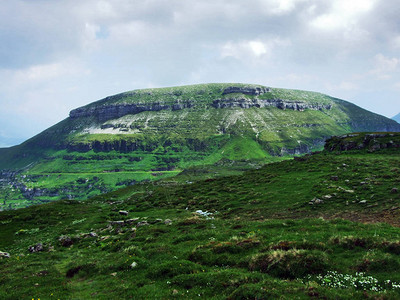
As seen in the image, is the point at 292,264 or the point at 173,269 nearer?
the point at 292,264

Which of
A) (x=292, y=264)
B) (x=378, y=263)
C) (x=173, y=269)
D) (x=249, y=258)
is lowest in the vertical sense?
(x=173, y=269)

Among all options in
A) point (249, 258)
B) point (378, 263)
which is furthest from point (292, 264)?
point (378, 263)

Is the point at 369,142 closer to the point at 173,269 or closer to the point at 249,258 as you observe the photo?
the point at 249,258

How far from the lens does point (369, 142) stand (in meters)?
91.1

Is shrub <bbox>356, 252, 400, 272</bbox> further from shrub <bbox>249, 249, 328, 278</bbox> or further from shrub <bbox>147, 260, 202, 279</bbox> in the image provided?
shrub <bbox>147, 260, 202, 279</bbox>

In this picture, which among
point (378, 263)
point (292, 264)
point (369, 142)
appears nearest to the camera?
point (378, 263)

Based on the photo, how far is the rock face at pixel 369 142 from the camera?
84438 mm

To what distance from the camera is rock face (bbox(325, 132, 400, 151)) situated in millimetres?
84438

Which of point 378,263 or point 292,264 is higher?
point 378,263

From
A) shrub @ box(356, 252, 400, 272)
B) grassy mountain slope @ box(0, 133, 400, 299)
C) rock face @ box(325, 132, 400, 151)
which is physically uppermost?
rock face @ box(325, 132, 400, 151)

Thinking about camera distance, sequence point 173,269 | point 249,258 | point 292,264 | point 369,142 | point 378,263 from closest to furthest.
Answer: point 378,263 < point 292,264 < point 249,258 < point 173,269 < point 369,142

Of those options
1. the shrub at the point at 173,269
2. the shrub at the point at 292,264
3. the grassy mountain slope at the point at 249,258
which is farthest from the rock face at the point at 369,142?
the shrub at the point at 173,269

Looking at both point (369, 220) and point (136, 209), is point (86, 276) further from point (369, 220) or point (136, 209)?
point (136, 209)

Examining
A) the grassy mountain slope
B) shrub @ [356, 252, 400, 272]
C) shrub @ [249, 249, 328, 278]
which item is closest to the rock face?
the grassy mountain slope
